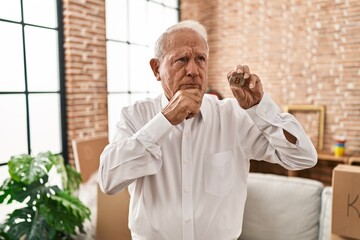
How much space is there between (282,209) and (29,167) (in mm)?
1712

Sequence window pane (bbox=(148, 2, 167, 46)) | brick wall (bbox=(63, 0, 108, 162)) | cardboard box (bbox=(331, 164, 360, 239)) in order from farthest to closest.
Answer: window pane (bbox=(148, 2, 167, 46)) → brick wall (bbox=(63, 0, 108, 162)) → cardboard box (bbox=(331, 164, 360, 239))

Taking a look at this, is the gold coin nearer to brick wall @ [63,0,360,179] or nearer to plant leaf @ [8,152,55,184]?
plant leaf @ [8,152,55,184]

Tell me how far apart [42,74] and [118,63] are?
104cm

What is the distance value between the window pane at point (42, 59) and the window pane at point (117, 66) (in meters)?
0.69

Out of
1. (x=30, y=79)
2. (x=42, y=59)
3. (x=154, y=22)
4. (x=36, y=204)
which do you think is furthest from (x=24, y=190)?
(x=154, y=22)

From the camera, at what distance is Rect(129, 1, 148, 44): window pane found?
3.99m

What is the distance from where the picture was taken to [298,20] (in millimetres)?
4371

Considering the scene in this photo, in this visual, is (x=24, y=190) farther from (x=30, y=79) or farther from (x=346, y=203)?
(x=346, y=203)

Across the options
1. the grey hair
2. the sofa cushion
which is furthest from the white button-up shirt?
the sofa cushion

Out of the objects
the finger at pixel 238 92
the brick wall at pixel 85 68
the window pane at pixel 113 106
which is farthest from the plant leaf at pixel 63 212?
the finger at pixel 238 92

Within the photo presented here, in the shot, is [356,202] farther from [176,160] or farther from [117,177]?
[117,177]

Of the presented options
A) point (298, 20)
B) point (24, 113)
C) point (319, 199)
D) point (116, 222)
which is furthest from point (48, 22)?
point (298, 20)

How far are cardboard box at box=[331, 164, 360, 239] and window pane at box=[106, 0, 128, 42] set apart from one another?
2.76 m

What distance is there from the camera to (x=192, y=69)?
48.1 inches
